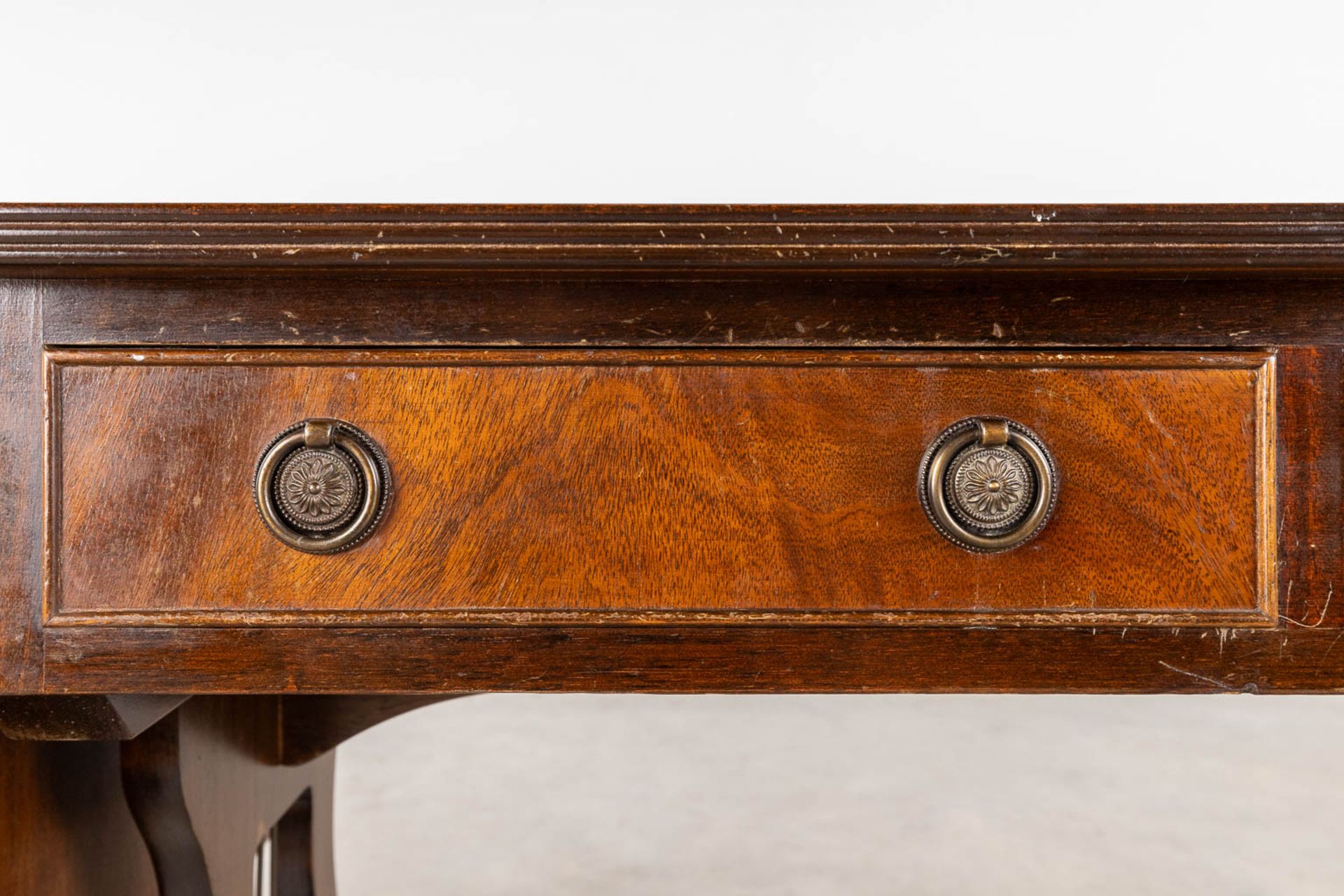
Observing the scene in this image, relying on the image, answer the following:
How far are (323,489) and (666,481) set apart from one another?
16 centimetres

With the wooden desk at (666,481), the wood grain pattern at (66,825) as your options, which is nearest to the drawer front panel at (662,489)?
the wooden desk at (666,481)

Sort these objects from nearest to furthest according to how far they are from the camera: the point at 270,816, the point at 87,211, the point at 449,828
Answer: the point at 87,211 < the point at 270,816 < the point at 449,828

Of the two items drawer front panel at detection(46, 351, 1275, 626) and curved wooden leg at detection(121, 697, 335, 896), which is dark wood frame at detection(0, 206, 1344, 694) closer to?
drawer front panel at detection(46, 351, 1275, 626)

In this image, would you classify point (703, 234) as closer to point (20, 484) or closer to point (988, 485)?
point (988, 485)

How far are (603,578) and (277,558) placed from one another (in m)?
0.16

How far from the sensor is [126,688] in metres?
0.46

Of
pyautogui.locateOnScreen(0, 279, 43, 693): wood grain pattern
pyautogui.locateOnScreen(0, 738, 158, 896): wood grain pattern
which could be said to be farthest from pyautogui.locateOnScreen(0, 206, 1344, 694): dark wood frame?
pyautogui.locateOnScreen(0, 738, 158, 896): wood grain pattern

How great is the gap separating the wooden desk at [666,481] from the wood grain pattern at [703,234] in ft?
0.06

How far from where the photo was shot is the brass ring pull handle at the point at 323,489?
17.9 inches

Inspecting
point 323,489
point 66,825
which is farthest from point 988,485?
point 66,825

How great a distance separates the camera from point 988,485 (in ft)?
1.49

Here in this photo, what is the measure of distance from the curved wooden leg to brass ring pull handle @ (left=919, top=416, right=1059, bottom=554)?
1.59 ft

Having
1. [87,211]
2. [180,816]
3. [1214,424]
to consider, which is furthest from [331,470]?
[1214,424]

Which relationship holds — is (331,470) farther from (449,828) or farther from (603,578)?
(449,828)
